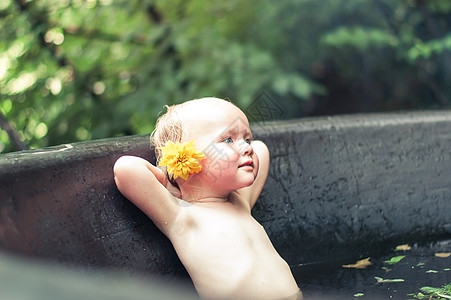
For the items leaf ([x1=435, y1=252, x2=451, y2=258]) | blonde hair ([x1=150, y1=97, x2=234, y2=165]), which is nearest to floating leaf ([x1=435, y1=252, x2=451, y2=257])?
leaf ([x1=435, y1=252, x2=451, y2=258])

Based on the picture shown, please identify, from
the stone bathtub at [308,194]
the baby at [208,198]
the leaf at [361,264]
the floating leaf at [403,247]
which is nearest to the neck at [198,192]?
the baby at [208,198]

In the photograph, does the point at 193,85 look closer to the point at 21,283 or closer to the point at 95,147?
the point at 95,147

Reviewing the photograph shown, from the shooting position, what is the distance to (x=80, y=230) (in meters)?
1.16

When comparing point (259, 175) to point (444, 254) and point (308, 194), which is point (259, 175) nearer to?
point (308, 194)

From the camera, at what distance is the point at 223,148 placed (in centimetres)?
124

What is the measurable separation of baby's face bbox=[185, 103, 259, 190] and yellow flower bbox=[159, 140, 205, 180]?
0.04m

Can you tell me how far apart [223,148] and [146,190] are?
0.62 feet

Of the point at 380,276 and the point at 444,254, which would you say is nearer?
the point at 380,276

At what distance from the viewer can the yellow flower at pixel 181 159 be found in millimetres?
1203

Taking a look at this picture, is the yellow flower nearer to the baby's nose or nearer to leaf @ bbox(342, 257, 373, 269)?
the baby's nose

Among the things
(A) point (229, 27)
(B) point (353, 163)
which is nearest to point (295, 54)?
(A) point (229, 27)

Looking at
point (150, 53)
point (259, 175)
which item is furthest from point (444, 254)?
point (150, 53)

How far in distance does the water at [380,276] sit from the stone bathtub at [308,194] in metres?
0.06

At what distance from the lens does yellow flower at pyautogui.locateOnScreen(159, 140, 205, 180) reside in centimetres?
120
